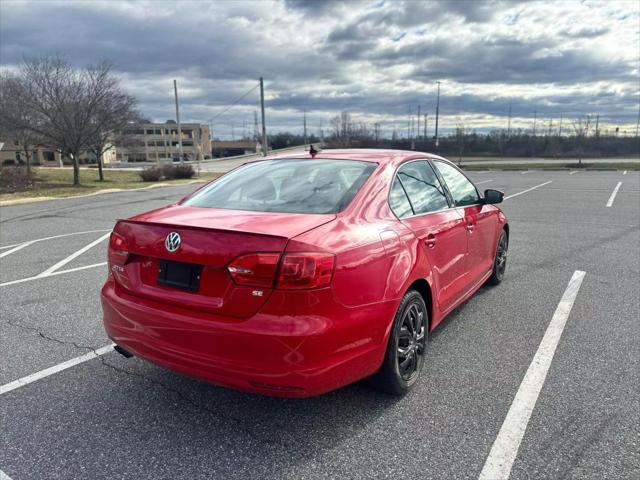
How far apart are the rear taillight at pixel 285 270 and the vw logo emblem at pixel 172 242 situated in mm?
397

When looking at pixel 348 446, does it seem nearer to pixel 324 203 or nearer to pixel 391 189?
pixel 324 203

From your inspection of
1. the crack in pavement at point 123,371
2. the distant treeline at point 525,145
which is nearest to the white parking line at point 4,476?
the crack in pavement at point 123,371

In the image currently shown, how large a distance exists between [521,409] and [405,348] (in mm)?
766

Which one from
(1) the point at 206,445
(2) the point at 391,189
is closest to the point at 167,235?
(1) the point at 206,445

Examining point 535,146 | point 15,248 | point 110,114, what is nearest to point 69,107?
point 110,114

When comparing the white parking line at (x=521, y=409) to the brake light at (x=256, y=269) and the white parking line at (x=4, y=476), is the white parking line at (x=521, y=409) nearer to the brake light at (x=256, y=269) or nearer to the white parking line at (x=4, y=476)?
the brake light at (x=256, y=269)

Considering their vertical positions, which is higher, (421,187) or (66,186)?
(421,187)

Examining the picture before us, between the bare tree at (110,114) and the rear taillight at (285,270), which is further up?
the bare tree at (110,114)

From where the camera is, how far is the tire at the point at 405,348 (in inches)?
110

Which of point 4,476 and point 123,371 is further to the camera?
point 123,371

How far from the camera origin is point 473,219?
164 inches

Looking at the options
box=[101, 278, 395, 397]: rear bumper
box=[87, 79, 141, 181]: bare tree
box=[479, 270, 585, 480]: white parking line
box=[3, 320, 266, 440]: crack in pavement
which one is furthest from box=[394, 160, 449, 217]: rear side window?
box=[87, 79, 141, 181]: bare tree

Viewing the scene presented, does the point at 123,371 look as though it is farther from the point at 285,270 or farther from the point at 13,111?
the point at 13,111

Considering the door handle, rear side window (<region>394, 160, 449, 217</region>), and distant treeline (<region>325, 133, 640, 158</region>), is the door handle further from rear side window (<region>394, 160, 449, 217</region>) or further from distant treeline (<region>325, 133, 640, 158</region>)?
distant treeline (<region>325, 133, 640, 158</region>)
